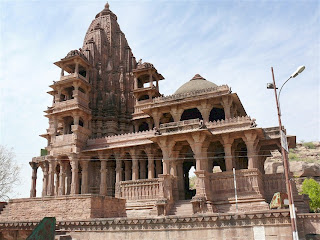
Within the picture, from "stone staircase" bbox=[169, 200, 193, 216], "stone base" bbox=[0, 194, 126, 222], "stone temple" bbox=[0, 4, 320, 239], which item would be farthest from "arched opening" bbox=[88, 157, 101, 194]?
"stone base" bbox=[0, 194, 126, 222]

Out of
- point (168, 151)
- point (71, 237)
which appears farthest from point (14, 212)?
point (168, 151)

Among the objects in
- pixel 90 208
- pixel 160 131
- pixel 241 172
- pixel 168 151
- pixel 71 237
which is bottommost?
pixel 71 237

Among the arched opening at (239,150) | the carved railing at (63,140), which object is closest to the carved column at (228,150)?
the arched opening at (239,150)

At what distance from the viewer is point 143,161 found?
103ft

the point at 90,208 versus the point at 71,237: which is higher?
the point at 90,208

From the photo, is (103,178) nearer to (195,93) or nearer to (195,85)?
(195,93)

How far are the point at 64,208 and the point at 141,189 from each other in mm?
6668

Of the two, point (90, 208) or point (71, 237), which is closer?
point (71, 237)

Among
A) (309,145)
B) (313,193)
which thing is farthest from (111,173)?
(309,145)

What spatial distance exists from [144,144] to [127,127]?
8.82 metres

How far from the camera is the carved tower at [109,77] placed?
3705 cm

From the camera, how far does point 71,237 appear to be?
1286 cm

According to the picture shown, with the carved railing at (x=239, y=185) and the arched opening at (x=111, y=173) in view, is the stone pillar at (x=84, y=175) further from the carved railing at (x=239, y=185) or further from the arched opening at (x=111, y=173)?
the carved railing at (x=239, y=185)

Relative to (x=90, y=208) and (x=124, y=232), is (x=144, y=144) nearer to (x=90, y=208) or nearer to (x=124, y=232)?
(x=90, y=208)
